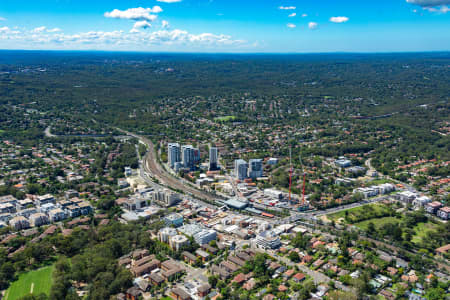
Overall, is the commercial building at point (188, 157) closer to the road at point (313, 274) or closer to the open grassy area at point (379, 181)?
the open grassy area at point (379, 181)

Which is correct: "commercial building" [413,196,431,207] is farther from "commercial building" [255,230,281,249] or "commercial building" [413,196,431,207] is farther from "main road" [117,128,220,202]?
"main road" [117,128,220,202]

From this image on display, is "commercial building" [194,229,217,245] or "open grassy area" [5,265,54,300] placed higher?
"commercial building" [194,229,217,245]

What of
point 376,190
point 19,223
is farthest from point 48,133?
point 376,190

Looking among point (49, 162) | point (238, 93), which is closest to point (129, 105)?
point (238, 93)

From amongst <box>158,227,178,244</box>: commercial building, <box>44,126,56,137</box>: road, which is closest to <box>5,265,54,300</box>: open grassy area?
<box>158,227,178,244</box>: commercial building

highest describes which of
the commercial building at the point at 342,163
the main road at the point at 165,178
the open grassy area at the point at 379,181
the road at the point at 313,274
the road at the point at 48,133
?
the road at the point at 48,133

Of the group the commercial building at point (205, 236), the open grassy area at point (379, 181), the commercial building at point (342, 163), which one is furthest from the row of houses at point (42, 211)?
the commercial building at point (342, 163)

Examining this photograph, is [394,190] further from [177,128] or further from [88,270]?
[177,128]
